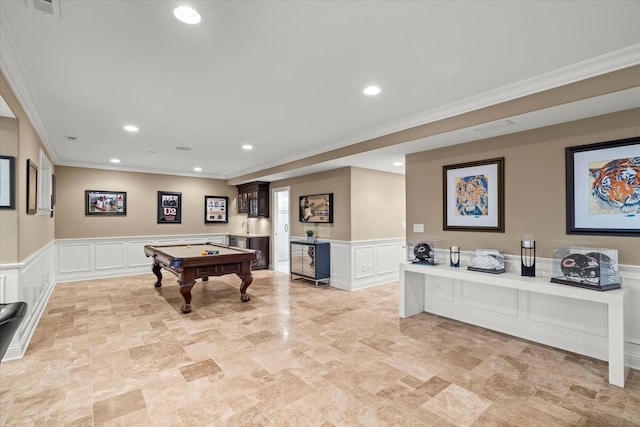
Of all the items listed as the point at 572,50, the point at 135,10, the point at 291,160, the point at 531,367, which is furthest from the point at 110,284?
the point at 572,50

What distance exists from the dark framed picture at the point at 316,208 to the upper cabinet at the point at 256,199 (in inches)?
60.2

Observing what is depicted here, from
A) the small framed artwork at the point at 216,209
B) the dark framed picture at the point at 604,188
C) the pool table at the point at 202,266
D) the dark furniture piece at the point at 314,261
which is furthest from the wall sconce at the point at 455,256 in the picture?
the small framed artwork at the point at 216,209

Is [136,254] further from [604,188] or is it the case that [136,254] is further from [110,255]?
[604,188]

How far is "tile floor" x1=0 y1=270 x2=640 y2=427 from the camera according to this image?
215 centimetres

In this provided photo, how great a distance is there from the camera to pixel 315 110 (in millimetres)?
3648

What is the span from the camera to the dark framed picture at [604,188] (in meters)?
2.86

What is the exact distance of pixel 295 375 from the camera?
8.79 feet

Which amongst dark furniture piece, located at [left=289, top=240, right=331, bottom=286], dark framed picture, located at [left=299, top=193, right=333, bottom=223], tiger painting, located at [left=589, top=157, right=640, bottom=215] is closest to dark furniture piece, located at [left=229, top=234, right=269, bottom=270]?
dark framed picture, located at [left=299, top=193, right=333, bottom=223]

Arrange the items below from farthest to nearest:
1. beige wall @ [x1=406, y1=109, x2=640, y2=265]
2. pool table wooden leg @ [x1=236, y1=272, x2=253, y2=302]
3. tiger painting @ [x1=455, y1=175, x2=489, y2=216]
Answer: pool table wooden leg @ [x1=236, y1=272, x2=253, y2=302]
tiger painting @ [x1=455, y1=175, x2=489, y2=216]
beige wall @ [x1=406, y1=109, x2=640, y2=265]

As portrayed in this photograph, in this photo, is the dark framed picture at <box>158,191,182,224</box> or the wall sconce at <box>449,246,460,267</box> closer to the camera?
the wall sconce at <box>449,246,460,267</box>

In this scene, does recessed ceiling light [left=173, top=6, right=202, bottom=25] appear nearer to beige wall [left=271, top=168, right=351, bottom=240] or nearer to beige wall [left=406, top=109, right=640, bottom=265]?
beige wall [left=406, top=109, right=640, bottom=265]

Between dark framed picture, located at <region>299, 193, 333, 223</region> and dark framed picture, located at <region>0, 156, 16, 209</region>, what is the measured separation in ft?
15.0

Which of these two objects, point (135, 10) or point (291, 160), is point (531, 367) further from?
point (291, 160)

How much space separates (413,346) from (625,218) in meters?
2.33
